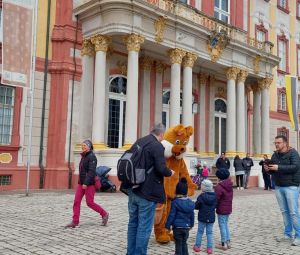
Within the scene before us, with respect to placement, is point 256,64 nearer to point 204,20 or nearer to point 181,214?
point 204,20

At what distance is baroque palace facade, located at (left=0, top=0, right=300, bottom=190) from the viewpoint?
16.5 m

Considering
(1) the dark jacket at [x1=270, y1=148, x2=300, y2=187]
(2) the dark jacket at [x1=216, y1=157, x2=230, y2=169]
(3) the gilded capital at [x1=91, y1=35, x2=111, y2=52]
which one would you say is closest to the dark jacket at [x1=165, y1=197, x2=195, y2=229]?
(1) the dark jacket at [x1=270, y1=148, x2=300, y2=187]

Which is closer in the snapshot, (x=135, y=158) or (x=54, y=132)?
(x=135, y=158)

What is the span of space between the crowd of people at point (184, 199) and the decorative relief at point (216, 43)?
13447mm

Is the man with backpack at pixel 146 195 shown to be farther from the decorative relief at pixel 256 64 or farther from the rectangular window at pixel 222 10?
the rectangular window at pixel 222 10

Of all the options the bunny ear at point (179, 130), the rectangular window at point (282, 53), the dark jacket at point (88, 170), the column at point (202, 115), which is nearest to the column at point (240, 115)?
the column at point (202, 115)

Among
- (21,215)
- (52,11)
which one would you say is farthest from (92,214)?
(52,11)

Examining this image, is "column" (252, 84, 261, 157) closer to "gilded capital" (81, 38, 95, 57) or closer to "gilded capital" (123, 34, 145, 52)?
"gilded capital" (123, 34, 145, 52)

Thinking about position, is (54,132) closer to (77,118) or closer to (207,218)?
(77,118)

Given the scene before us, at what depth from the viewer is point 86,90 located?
58.3 feet

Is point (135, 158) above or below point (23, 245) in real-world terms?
above

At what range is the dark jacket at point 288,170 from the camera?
23.8ft

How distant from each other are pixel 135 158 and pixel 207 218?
1.78 meters

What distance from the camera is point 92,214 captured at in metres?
9.84
